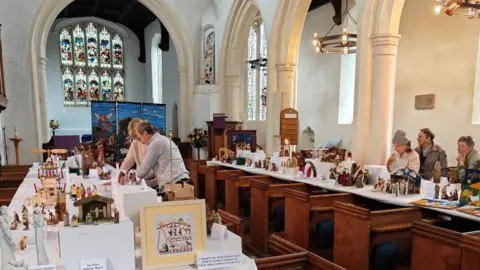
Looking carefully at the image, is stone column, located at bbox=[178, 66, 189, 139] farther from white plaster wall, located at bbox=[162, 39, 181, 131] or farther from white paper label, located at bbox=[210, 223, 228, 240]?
white paper label, located at bbox=[210, 223, 228, 240]

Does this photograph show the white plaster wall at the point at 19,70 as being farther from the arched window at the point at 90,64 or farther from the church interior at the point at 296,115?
the arched window at the point at 90,64

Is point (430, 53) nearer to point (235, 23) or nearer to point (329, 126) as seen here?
point (329, 126)

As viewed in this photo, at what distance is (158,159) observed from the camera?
386cm

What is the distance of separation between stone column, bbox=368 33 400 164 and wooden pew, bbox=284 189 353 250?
6.95 feet

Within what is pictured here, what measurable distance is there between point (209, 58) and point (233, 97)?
1.59m

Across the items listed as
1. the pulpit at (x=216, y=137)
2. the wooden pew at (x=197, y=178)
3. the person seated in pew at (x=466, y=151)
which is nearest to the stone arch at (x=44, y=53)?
the pulpit at (x=216, y=137)

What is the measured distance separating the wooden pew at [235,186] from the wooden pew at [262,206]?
512 mm

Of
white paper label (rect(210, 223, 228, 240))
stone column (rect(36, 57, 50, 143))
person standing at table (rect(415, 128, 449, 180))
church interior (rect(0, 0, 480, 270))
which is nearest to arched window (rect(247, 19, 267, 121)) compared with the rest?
church interior (rect(0, 0, 480, 270))

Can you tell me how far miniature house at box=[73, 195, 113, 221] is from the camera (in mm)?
1735

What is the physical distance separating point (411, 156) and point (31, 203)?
4.21 metres

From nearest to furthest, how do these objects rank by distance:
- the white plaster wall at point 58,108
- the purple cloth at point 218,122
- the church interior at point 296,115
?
the church interior at point 296,115
the purple cloth at point 218,122
the white plaster wall at point 58,108

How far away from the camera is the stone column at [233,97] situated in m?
11.2

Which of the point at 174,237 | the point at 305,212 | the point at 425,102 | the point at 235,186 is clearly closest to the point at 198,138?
the point at 235,186

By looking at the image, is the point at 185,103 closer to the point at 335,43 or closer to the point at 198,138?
the point at 198,138
